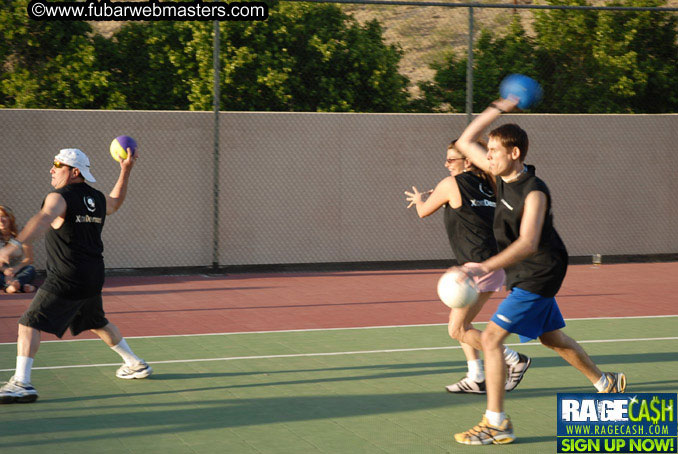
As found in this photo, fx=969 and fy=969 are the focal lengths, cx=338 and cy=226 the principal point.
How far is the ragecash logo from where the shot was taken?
5621 millimetres

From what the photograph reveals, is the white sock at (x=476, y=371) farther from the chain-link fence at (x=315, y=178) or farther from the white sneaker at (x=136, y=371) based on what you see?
the chain-link fence at (x=315, y=178)

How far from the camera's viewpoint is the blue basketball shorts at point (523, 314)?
6184 mm

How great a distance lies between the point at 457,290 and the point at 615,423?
4.06ft

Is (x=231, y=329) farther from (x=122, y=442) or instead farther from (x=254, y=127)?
(x=254, y=127)

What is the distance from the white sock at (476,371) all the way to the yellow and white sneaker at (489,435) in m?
1.41

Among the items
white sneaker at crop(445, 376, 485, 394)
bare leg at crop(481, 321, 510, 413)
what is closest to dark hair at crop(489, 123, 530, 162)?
bare leg at crop(481, 321, 510, 413)

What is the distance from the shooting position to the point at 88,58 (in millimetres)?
20141

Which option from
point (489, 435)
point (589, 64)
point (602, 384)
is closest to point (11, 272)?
point (489, 435)

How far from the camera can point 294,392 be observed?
300 inches

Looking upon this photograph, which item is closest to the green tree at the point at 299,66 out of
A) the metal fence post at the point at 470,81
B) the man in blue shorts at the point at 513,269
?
the metal fence post at the point at 470,81

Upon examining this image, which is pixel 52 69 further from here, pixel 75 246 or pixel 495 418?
pixel 495 418

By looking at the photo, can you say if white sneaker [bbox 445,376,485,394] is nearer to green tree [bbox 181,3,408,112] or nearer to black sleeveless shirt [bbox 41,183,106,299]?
black sleeveless shirt [bbox 41,183,106,299]

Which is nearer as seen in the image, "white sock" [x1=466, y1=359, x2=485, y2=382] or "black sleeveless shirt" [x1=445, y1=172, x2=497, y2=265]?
"black sleeveless shirt" [x1=445, y1=172, x2=497, y2=265]

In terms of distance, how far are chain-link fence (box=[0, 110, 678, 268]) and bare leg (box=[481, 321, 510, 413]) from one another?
9383mm
